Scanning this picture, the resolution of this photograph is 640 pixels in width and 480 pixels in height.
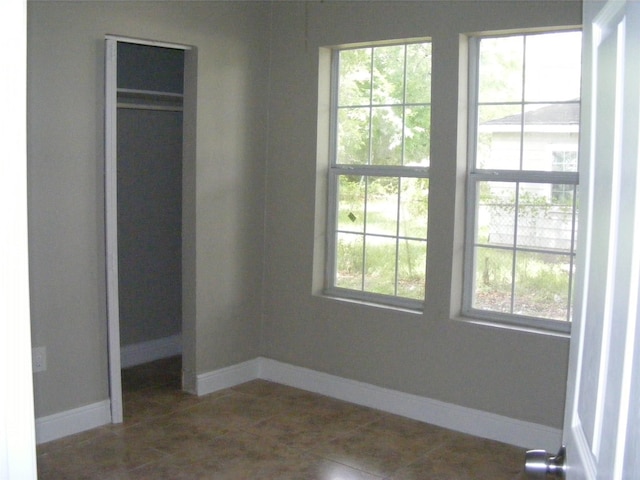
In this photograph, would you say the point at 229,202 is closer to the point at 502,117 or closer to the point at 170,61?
the point at 170,61

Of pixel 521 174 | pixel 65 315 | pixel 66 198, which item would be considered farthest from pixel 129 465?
pixel 521 174

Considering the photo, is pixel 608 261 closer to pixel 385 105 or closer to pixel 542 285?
pixel 542 285

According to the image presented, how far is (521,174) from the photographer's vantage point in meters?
4.18

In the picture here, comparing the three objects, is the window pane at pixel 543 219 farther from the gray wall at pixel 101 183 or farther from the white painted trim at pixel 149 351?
the white painted trim at pixel 149 351

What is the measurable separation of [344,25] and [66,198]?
2.08 meters

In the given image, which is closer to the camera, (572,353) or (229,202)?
(572,353)

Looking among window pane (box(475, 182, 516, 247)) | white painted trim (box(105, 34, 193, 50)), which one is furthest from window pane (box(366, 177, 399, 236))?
white painted trim (box(105, 34, 193, 50))

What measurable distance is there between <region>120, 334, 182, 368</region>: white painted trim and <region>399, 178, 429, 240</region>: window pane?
2297 mm

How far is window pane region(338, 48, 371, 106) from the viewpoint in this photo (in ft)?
15.9

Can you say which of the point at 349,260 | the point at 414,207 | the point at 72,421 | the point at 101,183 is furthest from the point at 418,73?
the point at 72,421

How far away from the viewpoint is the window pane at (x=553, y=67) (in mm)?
3980

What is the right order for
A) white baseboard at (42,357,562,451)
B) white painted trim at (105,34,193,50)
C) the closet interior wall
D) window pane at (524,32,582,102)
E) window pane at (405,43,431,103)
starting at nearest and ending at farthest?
window pane at (524,32,582,102), white baseboard at (42,357,562,451), white painted trim at (105,34,193,50), window pane at (405,43,431,103), the closet interior wall

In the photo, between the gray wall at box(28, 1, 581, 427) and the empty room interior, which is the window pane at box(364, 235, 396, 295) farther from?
the gray wall at box(28, 1, 581, 427)

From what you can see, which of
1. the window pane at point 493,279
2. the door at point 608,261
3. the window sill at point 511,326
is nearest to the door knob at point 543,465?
the door at point 608,261
